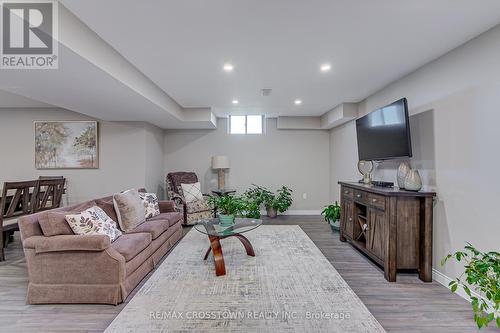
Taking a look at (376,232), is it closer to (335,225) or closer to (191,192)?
(335,225)

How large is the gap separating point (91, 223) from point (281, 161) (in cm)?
460

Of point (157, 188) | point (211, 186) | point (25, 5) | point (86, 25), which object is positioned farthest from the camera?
point (211, 186)

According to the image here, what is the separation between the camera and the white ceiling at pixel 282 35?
185cm

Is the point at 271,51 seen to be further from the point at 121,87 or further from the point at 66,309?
the point at 66,309

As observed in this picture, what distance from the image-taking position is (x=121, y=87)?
3.02 meters

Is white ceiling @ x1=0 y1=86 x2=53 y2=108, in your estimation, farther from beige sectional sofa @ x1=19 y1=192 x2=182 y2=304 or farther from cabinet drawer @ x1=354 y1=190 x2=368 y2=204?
cabinet drawer @ x1=354 y1=190 x2=368 y2=204

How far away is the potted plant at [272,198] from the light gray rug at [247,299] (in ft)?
9.00

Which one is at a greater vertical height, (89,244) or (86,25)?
(86,25)

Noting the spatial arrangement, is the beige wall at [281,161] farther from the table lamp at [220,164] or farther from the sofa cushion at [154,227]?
the sofa cushion at [154,227]

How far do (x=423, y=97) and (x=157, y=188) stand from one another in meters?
5.27

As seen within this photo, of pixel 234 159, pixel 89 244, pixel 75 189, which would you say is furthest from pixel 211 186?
pixel 89 244

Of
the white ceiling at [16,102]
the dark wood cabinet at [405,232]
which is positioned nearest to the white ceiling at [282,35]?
the dark wood cabinet at [405,232]

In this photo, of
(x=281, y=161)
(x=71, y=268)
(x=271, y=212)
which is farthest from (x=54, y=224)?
(x=281, y=161)

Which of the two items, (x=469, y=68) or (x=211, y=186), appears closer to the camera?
(x=469, y=68)
